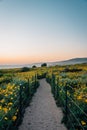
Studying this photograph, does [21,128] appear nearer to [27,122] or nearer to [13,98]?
[27,122]

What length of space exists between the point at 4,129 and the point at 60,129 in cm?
247

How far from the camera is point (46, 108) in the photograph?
38.5 ft

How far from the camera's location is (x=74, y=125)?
6949mm

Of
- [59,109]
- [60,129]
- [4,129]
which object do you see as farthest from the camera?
[59,109]

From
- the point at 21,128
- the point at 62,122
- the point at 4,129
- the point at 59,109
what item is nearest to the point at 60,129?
the point at 62,122

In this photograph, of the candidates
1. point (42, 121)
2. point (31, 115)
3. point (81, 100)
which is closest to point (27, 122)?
point (42, 121)

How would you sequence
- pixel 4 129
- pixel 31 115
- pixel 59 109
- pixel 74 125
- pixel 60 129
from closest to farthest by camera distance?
pixel 4 129 → pixel 74 125 → pixel 60 129 → pixel 31 115 → pixel 59 109

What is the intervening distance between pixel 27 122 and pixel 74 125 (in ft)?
8.39

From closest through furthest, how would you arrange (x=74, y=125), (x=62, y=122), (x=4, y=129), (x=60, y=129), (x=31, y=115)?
(x=4, y=129)
(x=74, y=125)
(x=60, y=129)
(x=62, y=122)
(x=31, y=115)

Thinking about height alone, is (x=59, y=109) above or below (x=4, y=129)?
below

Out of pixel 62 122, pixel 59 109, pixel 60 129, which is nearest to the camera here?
pixel 60 129

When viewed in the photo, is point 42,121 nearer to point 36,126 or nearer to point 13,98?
point 36,126

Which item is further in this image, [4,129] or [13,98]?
[13,98]

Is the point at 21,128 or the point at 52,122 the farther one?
the point at 52,122
